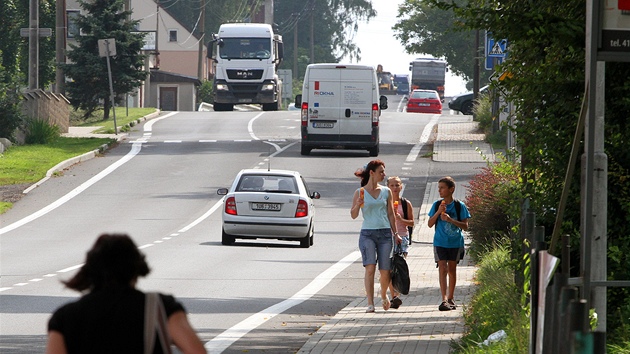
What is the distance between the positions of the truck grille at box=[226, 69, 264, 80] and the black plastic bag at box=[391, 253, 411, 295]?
137 ft

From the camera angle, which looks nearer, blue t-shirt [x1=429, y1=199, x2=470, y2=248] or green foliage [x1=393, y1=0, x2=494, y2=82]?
blue t-shirt [x1=429, y1=199, x2=470, y2=248]

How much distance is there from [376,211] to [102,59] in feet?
144

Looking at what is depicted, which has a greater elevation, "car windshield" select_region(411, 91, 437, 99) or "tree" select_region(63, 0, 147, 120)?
"tree" select_region(63, 0, 147, 120)

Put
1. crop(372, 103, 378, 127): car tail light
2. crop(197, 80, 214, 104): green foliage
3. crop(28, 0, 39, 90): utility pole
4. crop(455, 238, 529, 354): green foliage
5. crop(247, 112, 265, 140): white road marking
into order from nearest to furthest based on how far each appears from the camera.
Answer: crop(455, 238, 529, 354): green foliage → crop(372, 103, 378, 127): car tail light → crop(28, 0, 39, 90): utility pole → crop(247, 112, 265, 140): white road marking → crop(197, 80, 214, 104): green foliage

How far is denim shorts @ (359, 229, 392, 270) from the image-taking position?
14062mm

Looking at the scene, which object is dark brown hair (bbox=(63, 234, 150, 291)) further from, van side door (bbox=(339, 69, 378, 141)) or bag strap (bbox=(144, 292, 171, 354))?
van side door (bbox=(339, 69, 378, 141))

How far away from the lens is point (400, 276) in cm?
1413

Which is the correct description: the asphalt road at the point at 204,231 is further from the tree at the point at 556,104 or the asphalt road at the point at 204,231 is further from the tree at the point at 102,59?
the tree at the point at 102,59

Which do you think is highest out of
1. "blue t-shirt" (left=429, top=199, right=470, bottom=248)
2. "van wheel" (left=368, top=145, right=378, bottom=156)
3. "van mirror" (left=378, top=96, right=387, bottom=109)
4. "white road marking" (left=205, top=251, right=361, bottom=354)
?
"van mirror" (left=378, top=96, right=387, bottom=109)

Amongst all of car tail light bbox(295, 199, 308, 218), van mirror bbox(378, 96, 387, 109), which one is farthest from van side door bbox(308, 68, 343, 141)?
car tail light bbox(295, 199, 308, 218)

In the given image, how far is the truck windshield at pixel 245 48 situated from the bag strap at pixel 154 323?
50.5 m

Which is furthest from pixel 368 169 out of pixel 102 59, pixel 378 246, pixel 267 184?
pixel 102 59

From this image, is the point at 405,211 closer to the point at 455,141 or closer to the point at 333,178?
the point at 333,178

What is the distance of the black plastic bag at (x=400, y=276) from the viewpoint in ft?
46.2
